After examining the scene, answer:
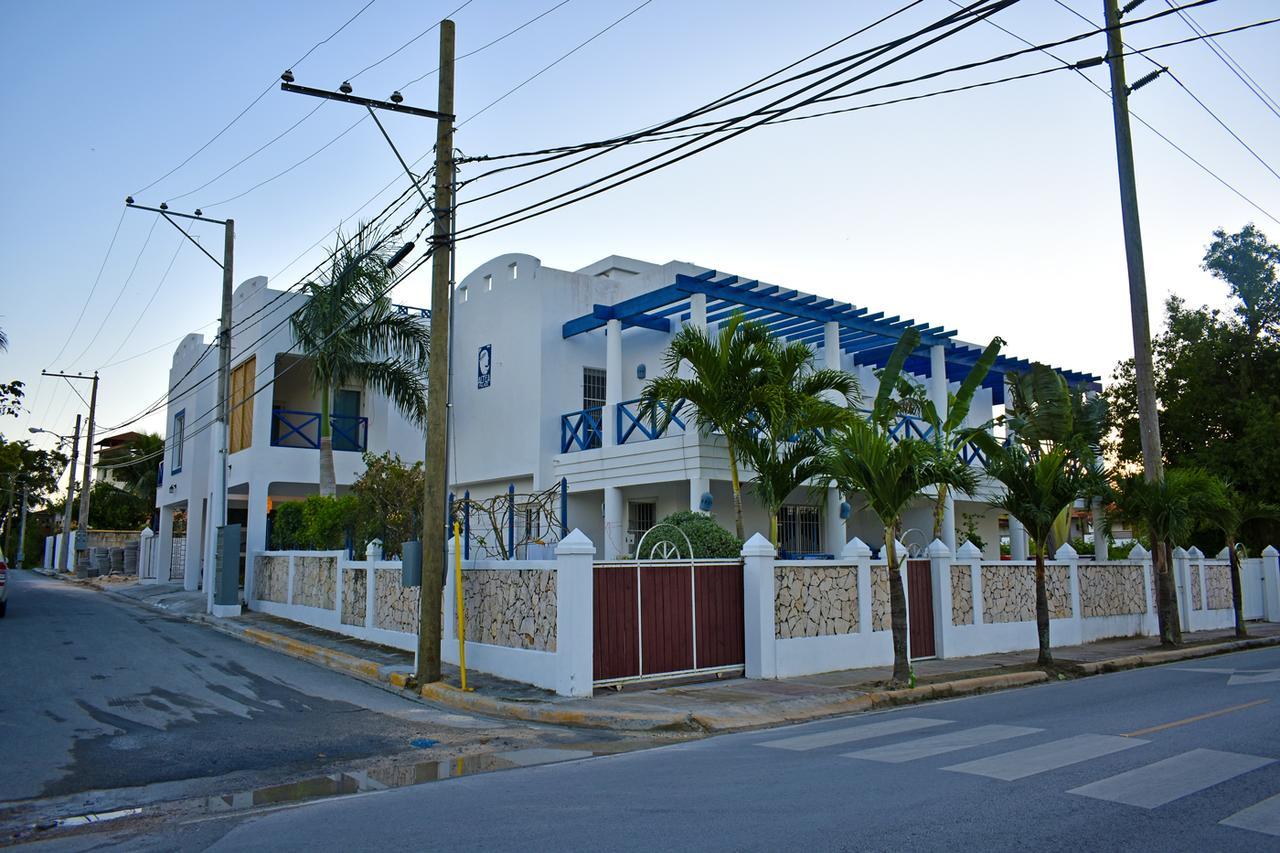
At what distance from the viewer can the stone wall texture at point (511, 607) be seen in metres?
12.9

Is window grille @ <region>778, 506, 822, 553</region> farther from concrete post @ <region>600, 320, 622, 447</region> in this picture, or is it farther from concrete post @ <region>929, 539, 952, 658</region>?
concrete post @ <region>929, 539, 952, 658</region>

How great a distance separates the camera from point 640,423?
21.9 metres

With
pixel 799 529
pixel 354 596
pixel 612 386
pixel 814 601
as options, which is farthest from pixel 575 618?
pixel 799 529

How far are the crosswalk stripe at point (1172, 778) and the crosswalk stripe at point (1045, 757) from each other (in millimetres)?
539

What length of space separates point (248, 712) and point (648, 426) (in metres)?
12.0

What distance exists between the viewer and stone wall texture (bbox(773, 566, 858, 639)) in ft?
47.2

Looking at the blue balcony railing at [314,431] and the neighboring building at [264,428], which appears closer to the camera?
the neighboring building at [264,428]

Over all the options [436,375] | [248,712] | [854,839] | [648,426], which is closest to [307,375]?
[648,426]

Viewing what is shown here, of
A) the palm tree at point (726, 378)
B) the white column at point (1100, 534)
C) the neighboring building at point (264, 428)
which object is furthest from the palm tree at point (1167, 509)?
the neighboring building at point (264, 428)

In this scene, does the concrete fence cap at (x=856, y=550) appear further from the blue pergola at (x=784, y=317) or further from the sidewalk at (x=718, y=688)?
the blue pergola at (x=784, y=317)

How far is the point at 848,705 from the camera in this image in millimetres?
12242

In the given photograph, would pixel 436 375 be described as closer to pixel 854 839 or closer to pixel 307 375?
pixel 854 839

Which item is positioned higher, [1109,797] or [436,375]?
[436,375]

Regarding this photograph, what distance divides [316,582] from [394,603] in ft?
14.2
